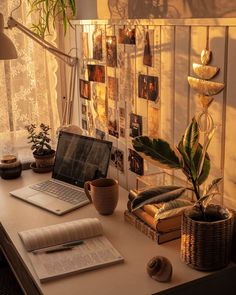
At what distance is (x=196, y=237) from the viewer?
54.4 inches

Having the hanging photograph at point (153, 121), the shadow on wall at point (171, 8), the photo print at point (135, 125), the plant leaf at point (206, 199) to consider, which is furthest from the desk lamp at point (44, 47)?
the plant leaf at point (206, 199)

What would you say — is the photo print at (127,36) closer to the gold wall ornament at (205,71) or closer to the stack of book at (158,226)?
the gold wall ornament at (205,71)

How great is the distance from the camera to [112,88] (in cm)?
214

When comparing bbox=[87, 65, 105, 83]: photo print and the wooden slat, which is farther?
bbox=[87, 65, 105, 83]: photo print

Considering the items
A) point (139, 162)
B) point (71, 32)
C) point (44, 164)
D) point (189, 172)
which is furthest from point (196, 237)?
point (71, 32)

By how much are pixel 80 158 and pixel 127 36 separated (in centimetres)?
57

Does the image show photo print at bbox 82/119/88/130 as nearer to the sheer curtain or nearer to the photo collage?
the photo collage

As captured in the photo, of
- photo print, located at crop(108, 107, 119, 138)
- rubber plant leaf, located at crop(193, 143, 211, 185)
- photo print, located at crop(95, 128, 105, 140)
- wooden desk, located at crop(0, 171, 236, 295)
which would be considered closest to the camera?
wooden desk, located at crop(0, 171, 236, 295)

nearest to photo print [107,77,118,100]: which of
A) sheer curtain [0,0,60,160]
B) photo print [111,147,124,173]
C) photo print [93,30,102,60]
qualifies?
photo print [93,30,102,60]

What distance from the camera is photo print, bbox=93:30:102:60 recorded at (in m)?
2.18

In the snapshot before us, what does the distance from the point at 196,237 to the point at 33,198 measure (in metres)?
0.82

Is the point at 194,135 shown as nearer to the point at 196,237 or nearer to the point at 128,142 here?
the point at 196,237

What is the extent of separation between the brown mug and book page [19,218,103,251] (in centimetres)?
13

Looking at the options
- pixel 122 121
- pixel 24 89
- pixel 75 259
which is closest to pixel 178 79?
pixel 122 121
